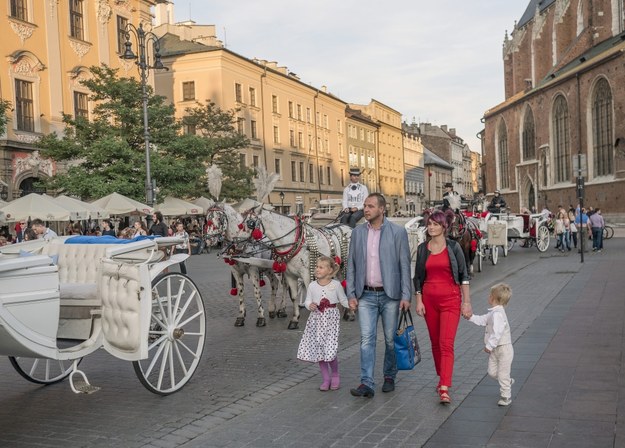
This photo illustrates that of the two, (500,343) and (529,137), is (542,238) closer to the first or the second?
(500,343)

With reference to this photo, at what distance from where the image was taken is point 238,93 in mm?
50500

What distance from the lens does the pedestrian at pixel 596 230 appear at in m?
25.5

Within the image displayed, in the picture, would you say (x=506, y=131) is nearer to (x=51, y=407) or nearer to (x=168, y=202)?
(x=168, y=202)

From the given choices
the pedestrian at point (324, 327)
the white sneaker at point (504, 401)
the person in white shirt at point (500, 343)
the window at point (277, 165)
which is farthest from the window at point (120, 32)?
the white sneaker at point (504, 401)

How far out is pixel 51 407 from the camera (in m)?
5.87

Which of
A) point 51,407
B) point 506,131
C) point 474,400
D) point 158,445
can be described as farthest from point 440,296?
point 506,131

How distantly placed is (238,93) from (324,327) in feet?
151

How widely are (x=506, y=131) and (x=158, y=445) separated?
67430 mm

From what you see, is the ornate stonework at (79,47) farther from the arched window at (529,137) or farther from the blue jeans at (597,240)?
the arched window at (529,137)

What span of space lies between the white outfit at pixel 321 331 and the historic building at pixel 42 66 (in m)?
23.6

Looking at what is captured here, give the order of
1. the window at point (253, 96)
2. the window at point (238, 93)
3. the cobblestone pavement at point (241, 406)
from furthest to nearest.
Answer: the window at point (253, 96) → the window at point (238, 93) → the cobblestone pavement at point (241, 406)

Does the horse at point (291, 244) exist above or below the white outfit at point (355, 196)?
below

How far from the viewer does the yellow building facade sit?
48.8 metres

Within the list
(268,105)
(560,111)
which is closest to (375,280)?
(268,105)
